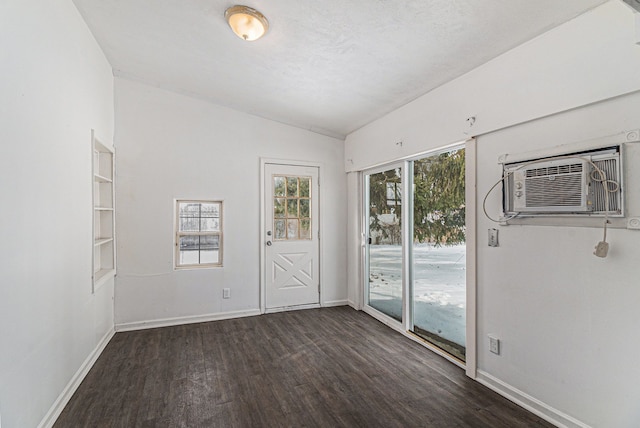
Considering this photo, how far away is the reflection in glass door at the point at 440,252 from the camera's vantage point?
2984 millimetres

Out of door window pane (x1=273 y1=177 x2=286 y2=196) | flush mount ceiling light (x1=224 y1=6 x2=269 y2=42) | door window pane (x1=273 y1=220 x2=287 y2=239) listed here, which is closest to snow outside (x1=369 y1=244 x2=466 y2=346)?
door window pane (x1=273 y1=220 x2=287 y2=239)

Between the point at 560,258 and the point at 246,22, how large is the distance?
270 cm

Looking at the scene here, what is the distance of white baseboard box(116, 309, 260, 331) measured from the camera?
385cm

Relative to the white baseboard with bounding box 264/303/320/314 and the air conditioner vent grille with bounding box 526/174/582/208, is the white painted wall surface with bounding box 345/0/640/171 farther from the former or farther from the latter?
the white baseboard with bounding box 264/303/320/314

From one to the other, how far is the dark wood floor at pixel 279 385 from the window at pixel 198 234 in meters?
0.92

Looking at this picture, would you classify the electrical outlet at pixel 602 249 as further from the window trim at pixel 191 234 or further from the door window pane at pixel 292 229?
the window trim at pixel 191 234

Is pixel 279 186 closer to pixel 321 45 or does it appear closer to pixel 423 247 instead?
pixel 423 247

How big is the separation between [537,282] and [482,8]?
5.95ft

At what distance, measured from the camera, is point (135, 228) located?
154 inches

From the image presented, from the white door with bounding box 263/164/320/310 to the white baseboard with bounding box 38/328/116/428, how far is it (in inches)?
77.9

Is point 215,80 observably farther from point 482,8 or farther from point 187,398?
point 187,398

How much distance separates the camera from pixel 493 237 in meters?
2.52

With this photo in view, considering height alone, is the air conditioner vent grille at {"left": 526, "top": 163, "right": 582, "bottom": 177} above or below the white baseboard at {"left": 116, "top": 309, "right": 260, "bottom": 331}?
above

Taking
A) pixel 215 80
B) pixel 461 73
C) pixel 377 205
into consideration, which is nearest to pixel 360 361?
pixel 377 205
